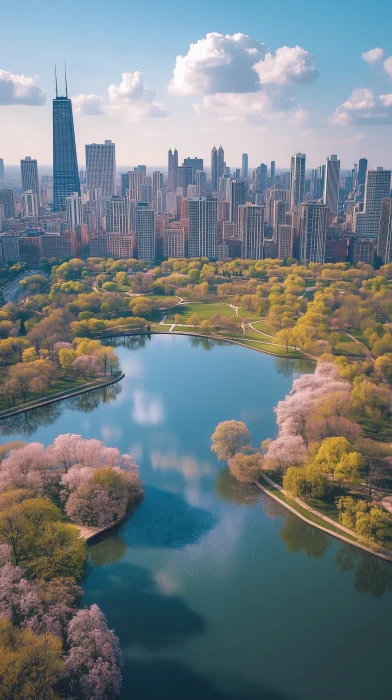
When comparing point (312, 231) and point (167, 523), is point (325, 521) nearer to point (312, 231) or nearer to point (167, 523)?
point (167, 523)

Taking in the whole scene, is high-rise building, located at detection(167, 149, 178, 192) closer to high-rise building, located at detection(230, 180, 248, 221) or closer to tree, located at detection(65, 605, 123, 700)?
high-rise building, located at detection(230, 180, 248, 221)

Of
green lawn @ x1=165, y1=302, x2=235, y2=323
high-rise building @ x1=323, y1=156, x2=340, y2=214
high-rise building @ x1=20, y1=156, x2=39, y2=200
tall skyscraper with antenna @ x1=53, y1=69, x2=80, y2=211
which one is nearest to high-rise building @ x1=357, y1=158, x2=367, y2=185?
high-rise building @ x1=323, y1=156, x2=340, y2=214

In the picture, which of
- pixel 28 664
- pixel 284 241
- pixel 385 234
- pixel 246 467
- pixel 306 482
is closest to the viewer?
pixel 28 664

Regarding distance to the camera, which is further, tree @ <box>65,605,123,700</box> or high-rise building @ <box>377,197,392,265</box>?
high-rise building @ <box>377,197,392,265</box>

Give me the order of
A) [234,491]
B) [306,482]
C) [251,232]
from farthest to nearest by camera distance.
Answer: [251,232], [234,491], [306,482]

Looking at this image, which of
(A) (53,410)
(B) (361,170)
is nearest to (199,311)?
(A) (53,410)

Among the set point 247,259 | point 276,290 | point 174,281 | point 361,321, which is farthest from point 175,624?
point 247,259

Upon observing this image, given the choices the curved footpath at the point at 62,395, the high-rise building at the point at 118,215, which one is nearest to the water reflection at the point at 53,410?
the curved footpath at the point at 62,395
